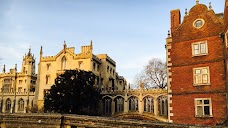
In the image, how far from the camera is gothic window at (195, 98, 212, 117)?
19312 millimetres

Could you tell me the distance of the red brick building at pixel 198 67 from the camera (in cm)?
1908

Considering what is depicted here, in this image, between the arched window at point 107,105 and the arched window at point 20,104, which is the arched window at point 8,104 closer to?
the arched window at point 20,104

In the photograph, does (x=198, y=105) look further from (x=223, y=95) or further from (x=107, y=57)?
(x=107, y=57)

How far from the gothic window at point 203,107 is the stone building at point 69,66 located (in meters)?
27.7

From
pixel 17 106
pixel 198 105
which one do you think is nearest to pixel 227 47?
pixel 198 105


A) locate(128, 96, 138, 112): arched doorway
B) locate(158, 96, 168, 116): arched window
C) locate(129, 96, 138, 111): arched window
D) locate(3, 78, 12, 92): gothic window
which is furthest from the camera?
locate(3, 78, 12, 92): gothic window

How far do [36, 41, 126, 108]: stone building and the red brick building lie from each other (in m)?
25.7

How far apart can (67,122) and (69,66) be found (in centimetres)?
3681

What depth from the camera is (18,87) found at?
66.7 m

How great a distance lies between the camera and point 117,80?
60.9 meters

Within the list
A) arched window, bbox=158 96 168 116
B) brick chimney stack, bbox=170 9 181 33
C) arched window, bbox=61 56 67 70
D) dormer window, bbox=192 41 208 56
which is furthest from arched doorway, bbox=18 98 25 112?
dormer window, bbox=192 41 208 56

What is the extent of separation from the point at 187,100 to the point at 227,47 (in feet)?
17.6

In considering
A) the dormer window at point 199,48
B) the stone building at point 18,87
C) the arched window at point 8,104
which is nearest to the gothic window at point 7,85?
the stone building at point 18,87

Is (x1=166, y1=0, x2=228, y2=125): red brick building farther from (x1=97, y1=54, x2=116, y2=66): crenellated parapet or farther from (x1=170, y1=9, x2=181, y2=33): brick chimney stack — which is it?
(x1=97, y1=54, x2=116, y2=66): crenellated parapet
